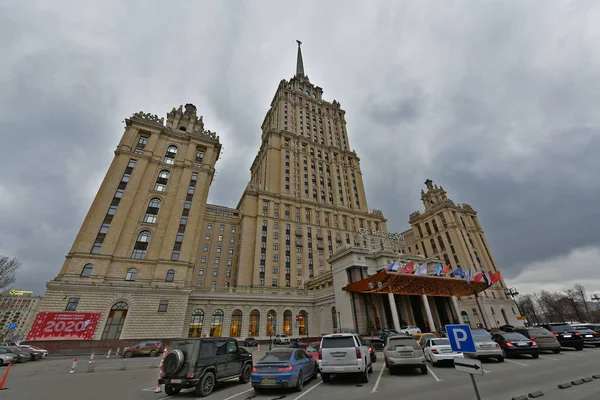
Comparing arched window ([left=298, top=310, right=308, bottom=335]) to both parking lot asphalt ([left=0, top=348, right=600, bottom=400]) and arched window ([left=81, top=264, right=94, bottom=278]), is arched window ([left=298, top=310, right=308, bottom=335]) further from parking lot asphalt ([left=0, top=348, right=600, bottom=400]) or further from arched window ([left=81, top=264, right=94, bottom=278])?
parking lot asphalt ([left=0, top=348, right=600, bottom=400])

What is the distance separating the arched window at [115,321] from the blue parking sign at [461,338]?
3823cm

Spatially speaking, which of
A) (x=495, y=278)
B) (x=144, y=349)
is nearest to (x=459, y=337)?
(x=144, y=349)

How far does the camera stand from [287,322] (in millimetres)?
42531

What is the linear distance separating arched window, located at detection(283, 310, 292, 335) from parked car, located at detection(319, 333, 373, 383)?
34.2 meters

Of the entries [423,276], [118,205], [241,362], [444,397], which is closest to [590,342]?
[423,276]

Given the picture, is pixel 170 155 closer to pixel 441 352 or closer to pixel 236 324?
pixel 236 324

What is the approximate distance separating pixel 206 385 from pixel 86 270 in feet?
110

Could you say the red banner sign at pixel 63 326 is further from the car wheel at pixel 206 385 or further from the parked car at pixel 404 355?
the parked car at pixel 404 355

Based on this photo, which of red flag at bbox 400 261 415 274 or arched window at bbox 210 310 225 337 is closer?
red flag at bbox 400 261 415 274

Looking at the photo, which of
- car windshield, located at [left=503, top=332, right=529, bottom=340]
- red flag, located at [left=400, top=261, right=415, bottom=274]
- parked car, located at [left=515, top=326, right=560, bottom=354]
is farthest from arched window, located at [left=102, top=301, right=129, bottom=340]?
parked car, located at [left=515, top=326, right=560, bottom=354]

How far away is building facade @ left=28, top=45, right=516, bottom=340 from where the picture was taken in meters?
32.8

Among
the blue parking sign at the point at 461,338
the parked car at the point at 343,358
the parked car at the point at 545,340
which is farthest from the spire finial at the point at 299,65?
the blue parking sign at the point at 461,338

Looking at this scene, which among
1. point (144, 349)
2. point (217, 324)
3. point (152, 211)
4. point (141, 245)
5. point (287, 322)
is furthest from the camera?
point (287, 322)

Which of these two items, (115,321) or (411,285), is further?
(411,285)
